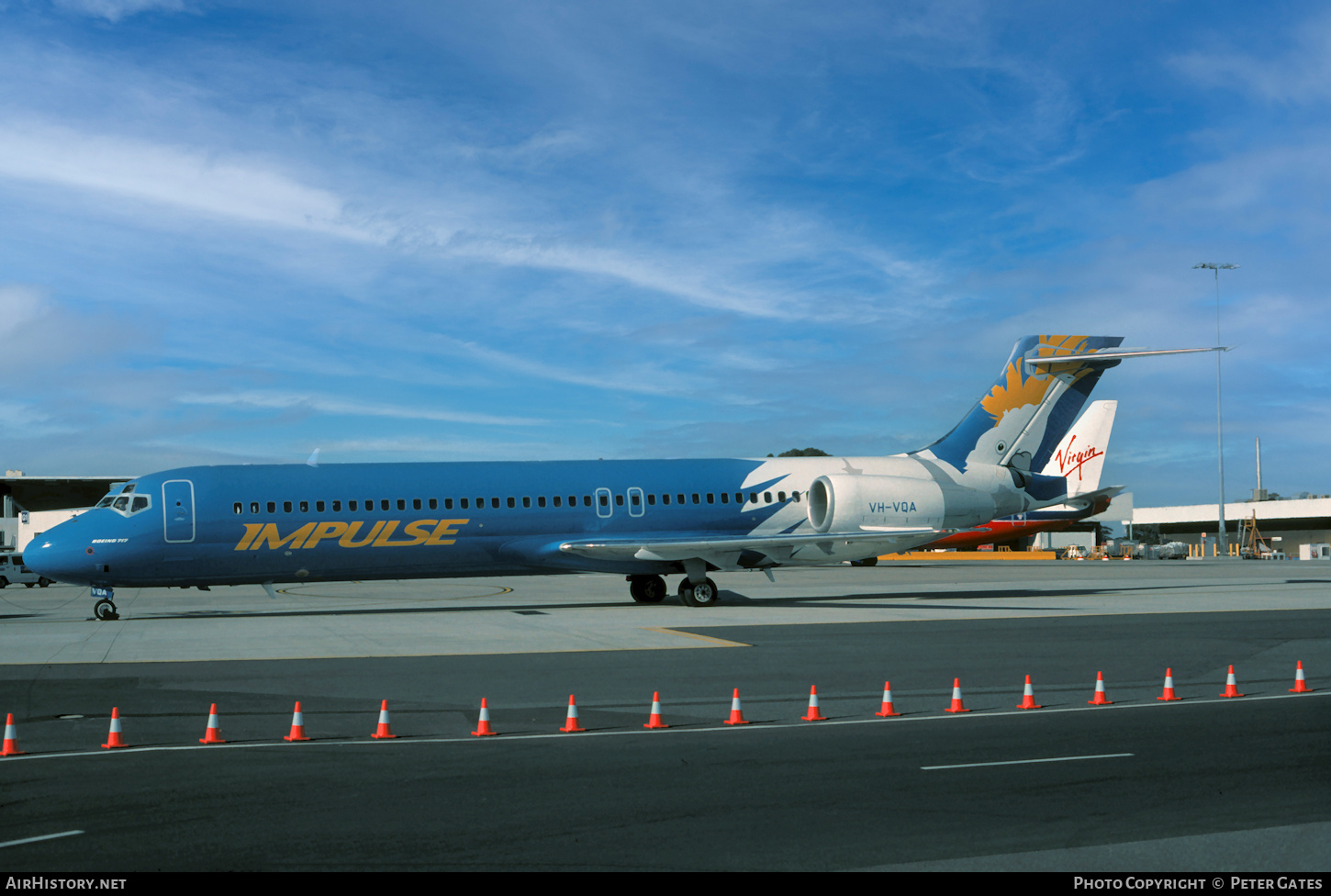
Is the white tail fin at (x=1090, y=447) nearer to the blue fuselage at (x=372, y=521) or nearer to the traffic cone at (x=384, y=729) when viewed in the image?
the blue fuselage at (x=372, y=521)

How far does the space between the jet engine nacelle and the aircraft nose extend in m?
20.1

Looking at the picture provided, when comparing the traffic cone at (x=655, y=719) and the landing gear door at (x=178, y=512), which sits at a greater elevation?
the landing gear door at (x=178, y=512)

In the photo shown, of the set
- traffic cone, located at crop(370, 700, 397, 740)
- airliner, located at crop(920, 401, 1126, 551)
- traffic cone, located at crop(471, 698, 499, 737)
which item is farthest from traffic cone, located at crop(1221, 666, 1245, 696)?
airliner, located at crop(920, 401, 1126, 551)

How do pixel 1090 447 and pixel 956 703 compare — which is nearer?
pixel 956 703

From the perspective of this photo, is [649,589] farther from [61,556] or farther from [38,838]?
[38,838]

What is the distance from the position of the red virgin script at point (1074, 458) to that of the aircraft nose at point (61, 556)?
5551 cm

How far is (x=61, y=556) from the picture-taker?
2734cm

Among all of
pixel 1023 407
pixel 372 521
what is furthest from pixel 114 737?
pixel 1023 407

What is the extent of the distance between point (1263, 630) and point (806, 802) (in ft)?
61.6

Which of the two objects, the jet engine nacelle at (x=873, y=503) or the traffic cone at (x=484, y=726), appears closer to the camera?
the traffic cone at (x=484, y=726)

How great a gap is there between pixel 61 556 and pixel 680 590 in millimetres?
16316

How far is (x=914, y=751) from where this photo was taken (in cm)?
1081

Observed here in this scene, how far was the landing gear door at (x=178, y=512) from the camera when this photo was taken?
2811cm

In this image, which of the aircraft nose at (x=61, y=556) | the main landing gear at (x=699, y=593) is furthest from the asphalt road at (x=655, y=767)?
the main landing gear at (x=699, y=593)
